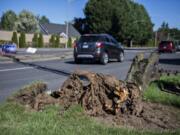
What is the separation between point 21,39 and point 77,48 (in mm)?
43430

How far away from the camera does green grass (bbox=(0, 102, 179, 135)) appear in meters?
6.10

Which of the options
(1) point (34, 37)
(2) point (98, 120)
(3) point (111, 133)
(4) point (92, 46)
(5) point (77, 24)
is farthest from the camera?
(5) point (77, 24)

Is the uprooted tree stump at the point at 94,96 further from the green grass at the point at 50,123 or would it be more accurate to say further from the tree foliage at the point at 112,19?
the tree foliage at the point at 112,19

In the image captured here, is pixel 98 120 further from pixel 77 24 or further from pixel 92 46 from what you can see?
pixel 77 24

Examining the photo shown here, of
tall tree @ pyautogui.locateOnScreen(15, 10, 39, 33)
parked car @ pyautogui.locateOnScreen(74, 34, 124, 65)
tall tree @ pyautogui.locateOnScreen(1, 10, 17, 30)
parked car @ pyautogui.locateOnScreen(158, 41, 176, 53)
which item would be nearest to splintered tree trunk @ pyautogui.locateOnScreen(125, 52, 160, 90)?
parked car @ pyautogui.locateOnScreen(74, 34, 124, 65)

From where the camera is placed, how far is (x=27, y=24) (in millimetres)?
100312

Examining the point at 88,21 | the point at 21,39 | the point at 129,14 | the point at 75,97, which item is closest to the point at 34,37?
the point at 21,39

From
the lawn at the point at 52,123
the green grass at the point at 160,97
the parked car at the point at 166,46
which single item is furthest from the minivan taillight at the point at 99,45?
the parked car at the point at 166,46

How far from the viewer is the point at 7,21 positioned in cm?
11744

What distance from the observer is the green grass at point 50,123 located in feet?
20.0

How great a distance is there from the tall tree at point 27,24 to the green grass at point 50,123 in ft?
309

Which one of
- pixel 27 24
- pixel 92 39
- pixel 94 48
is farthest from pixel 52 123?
pixel 27 24

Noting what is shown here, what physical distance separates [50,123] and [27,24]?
95753 millimetres

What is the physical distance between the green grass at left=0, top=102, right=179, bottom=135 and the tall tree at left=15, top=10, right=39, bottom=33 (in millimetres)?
94230
